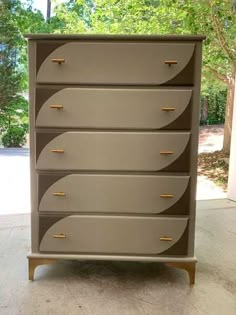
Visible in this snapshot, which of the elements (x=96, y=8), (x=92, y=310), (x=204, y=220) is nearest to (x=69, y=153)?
(x=92, y=310)

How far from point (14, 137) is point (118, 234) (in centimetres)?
477

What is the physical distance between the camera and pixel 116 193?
180cm

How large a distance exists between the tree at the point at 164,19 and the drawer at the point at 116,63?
232 centimetres

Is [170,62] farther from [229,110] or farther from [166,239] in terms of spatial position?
[229,110]

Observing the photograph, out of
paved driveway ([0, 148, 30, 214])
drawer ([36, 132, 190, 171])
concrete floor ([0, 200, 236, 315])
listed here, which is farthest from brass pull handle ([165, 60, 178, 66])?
paved driveway ([0, 148, 30, 214])

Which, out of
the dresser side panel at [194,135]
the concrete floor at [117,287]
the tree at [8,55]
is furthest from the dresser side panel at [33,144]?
the tree at [8,55]

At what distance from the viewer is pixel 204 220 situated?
2912mm

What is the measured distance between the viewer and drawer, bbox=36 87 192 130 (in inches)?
68.0

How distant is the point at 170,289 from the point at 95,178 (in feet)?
2.20

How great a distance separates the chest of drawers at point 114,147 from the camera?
170 centimetres

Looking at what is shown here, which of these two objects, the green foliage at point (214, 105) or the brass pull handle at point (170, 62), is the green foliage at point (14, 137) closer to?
the green foliage at point (214, 105)

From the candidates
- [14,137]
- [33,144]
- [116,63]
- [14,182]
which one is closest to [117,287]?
[33,144]

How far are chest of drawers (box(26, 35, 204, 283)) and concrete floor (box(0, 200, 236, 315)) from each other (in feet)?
0.40

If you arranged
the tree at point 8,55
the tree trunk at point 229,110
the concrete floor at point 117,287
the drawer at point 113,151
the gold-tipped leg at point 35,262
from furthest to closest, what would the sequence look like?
the tree at point 8,55
the tree trunk at point 229,110
the gold-tipped leg at point 35,262
the drawer at point 113,151
the concrete floor at point 117,287
